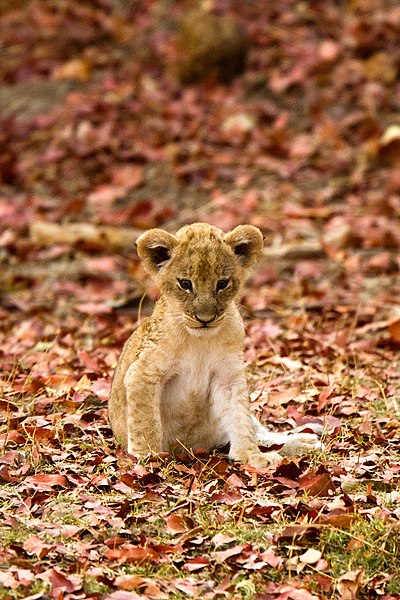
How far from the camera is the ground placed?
5676 mm

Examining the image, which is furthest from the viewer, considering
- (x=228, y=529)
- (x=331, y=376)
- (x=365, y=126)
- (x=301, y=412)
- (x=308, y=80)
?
(x=308, y=80)

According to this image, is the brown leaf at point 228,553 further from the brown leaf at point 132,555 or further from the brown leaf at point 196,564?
the brown leaf at point 132,555

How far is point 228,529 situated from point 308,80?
11218mm

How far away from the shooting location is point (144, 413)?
671 centimetres

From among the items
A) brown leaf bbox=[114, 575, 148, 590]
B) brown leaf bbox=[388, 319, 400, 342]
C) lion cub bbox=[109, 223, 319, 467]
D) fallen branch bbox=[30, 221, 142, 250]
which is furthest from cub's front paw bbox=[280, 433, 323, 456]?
fallen branch bbox=[30, 221, 142, 250]

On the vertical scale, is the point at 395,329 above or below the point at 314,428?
below

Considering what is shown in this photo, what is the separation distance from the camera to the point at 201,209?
13758mm

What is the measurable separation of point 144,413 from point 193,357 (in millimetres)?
446

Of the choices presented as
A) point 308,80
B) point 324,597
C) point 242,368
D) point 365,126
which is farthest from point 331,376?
point 308,80

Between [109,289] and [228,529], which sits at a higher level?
[228,529]

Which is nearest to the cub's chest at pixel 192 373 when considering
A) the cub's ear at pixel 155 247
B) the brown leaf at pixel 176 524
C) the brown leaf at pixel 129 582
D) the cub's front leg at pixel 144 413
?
the cub's front leg at pixel 144 413

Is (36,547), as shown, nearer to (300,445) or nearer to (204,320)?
(204,320)

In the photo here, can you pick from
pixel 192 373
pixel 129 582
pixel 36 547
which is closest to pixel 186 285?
pixel 192 373

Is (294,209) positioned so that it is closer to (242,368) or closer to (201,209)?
(201,209)
